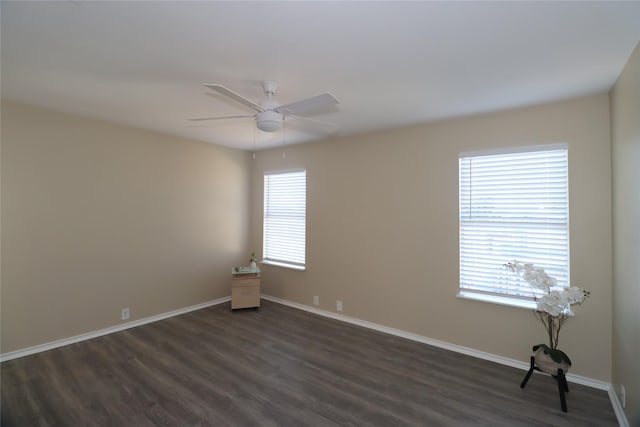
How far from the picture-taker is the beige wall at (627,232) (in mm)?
1791

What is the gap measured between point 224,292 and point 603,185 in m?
5.06

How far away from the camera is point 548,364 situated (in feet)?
7.47

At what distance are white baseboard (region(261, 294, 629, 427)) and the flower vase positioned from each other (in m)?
0.41

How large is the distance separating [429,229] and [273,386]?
2357mm

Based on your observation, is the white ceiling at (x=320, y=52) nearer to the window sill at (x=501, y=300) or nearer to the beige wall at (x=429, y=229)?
the beige wall at (x=429, y=229)

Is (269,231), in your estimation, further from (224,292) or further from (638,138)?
(638,138)

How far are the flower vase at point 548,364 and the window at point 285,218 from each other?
3.04 metres

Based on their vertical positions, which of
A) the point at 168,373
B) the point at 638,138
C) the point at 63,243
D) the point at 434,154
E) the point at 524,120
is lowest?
the point at 168,373

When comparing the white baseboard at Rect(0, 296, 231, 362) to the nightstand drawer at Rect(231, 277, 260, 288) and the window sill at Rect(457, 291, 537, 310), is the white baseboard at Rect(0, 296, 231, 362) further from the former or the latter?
the window sill at Rect(457, 291, 537, 310)

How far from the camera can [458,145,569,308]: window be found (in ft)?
8.64

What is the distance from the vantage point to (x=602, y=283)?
243cm

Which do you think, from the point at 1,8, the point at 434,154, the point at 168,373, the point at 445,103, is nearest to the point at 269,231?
the point at 168,373

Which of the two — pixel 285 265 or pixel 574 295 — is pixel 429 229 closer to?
pixel 574 295

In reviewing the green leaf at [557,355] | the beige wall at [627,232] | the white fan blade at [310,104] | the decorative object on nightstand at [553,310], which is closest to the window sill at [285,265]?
the white fan blade at [310,104]
